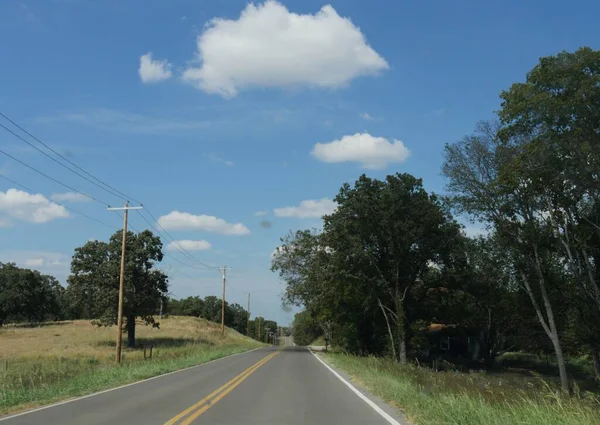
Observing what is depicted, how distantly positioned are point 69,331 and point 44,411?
236 feet

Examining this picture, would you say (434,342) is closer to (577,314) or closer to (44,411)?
(577,314)

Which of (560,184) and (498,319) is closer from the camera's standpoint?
(560,184)

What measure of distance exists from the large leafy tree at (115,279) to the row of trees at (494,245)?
14.1m

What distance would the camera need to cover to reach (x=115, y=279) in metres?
57.0

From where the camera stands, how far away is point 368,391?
1606cm

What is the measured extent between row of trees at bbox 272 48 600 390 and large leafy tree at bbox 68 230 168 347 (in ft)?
46.3

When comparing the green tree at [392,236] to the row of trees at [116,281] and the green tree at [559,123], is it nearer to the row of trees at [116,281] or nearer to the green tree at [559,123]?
the green tree at [559,123]

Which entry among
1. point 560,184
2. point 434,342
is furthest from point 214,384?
point 434,342

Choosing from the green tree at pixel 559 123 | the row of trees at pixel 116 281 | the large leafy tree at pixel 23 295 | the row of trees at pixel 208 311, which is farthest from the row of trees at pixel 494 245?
the row of trees at pixel 208 311

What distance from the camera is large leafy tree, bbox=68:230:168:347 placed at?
56.7 meters

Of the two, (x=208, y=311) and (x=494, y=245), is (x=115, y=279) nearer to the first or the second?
A: (x=494, y=245)

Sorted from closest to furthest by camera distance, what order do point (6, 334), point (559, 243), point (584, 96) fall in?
point (584, 96)
point (559, 243)
point (6, 334)

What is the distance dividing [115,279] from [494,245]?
1512 inches

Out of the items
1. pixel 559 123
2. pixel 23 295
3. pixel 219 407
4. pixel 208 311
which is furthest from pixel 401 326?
pixel 208 311
